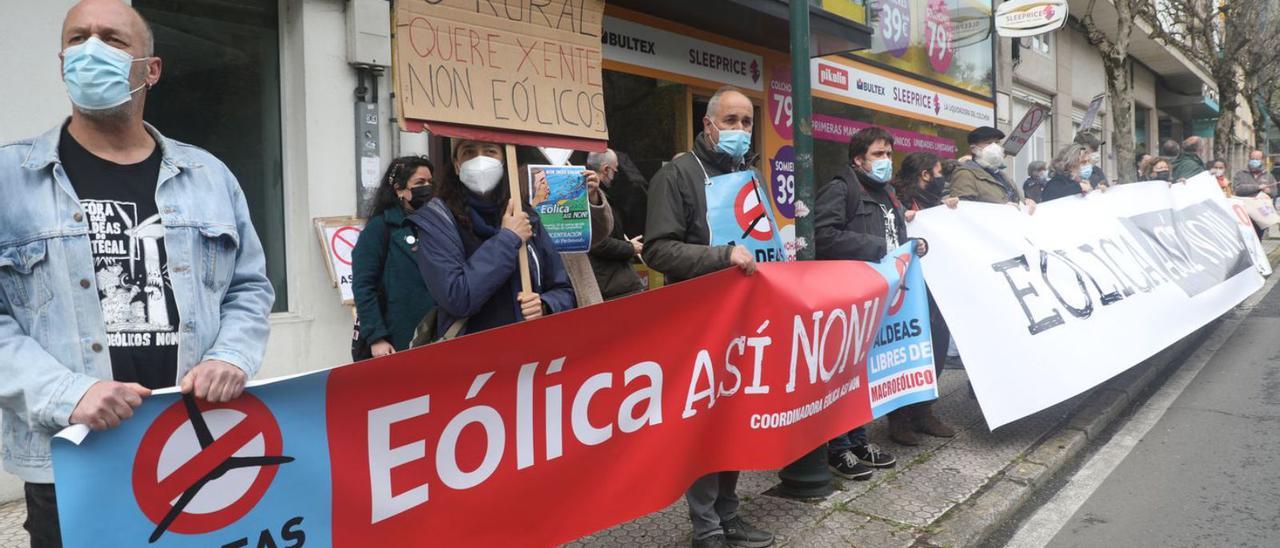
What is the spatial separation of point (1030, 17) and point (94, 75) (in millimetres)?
13152

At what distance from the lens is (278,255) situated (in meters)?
5.68

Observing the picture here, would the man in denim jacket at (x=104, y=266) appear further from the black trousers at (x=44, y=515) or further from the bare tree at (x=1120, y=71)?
the bare tree at (x=1120, y=71)

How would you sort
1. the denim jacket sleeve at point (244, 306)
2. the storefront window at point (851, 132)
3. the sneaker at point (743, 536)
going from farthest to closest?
1. the storefront window at point (851, 132)
2. the sneaker at point (743, 536)
3. the denim jacket sleeve at point (244, 306)

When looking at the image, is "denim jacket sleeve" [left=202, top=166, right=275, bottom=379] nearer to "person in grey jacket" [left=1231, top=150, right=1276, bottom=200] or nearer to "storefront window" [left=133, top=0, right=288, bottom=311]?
"storefront window" [left=133, top=0, right=288, bottom=311]

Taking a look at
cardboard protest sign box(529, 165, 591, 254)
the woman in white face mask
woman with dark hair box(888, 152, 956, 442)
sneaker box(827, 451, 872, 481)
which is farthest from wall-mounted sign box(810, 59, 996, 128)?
cardboard protest sign box(529, 165, 591, 254)

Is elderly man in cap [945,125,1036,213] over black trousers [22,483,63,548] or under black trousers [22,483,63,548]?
over

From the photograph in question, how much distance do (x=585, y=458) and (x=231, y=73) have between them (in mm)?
4044

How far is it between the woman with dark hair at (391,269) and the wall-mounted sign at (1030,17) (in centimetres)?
1105

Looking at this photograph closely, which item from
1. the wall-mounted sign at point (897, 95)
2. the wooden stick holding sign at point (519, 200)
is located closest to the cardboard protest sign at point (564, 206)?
the wooden stick holding sign at point (519, 200)

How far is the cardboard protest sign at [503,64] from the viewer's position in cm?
291

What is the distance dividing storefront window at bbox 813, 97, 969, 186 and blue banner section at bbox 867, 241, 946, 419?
4736 millimetres

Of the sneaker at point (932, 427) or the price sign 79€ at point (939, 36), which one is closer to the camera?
the sneaker at point (932, 427)

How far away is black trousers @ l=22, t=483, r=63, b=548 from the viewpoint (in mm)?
1906

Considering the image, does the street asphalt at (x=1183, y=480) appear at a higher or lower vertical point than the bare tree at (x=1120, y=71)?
lower
